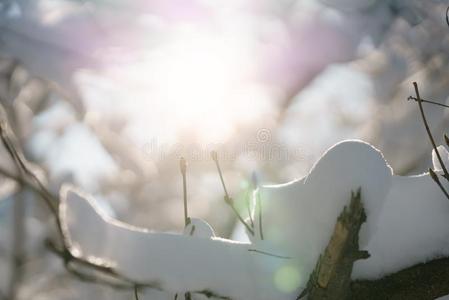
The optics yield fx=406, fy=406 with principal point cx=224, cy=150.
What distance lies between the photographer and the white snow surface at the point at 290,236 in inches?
37.0

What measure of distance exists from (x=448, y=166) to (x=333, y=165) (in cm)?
43

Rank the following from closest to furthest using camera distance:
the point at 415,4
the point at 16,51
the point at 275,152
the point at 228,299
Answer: the point at 228,299 < the point at 16,51 < the point at 415,4 < the point at 275,152

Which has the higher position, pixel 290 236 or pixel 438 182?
pixel 438 182

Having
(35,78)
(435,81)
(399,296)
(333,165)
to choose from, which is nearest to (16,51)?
(35,78)

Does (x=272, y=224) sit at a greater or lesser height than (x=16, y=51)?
greater

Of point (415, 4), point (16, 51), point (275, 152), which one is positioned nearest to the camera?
point (16, 51)

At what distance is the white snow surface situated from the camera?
37.0 inches

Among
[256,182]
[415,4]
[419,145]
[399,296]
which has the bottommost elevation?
[419,145]

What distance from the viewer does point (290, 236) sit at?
1068 millimetres

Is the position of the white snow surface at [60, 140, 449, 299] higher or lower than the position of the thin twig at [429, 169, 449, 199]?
lower

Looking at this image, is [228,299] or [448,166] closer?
[228,299]

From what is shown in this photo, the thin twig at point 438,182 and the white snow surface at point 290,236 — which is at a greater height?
the thin twig at point 438,182

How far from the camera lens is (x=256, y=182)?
117 cm

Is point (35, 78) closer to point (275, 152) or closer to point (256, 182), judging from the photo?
point (256, 182)
